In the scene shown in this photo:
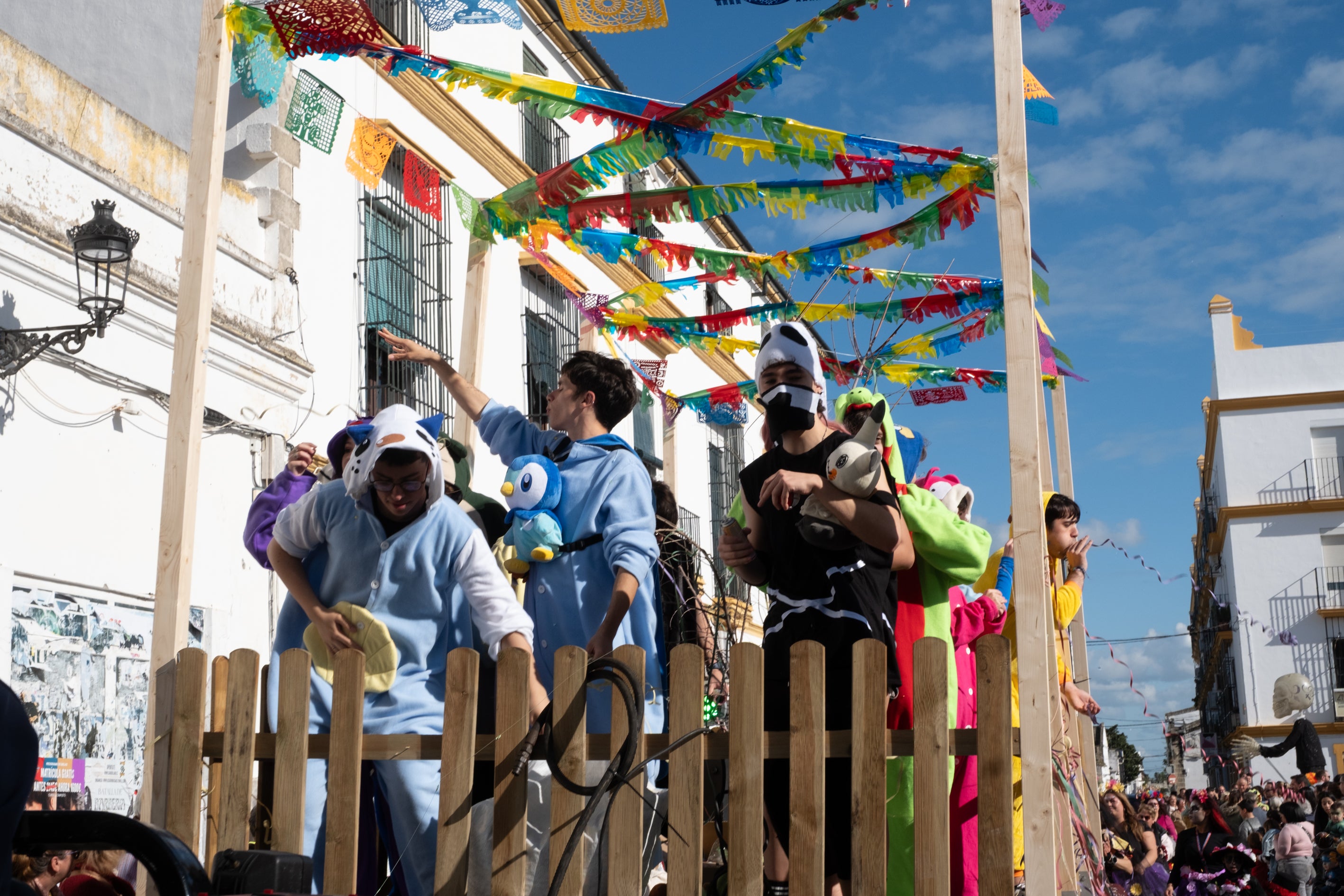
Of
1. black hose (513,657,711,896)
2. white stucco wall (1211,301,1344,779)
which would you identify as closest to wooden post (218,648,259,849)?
black hose (513,657,711,896)

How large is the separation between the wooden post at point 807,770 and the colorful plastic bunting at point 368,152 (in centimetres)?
389

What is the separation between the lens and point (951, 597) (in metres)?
5.43

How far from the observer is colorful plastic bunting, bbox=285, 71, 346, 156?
567cm

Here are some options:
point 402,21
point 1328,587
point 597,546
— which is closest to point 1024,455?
point 597,546

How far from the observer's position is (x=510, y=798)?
11.3 ft

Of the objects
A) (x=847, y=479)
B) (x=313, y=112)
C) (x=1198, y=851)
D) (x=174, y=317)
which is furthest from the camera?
(x=1198, y=851)

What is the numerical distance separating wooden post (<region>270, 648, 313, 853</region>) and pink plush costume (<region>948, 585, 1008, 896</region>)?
72.2 inches

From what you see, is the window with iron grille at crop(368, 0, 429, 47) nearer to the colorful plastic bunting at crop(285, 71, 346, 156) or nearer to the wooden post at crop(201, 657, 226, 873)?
the colorful plastic bunting at crop(285, 71, 346, 156)

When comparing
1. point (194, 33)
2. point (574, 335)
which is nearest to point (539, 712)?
point (194, 33)

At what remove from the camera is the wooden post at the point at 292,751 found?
3521mm

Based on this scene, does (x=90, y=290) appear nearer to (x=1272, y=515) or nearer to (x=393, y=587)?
(x=393, y=587)

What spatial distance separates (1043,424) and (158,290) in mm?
5753

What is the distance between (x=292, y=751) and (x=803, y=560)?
157cm

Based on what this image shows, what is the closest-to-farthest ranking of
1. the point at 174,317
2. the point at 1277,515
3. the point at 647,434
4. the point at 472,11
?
the point at 472,11
the point at 174,317
the point at 647,434
the point at 1277,515
